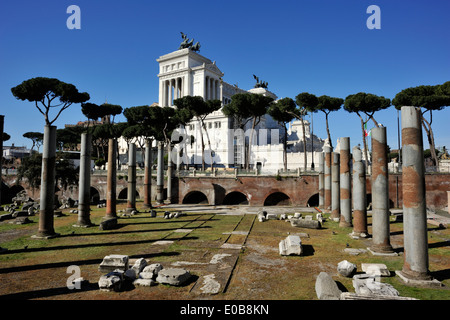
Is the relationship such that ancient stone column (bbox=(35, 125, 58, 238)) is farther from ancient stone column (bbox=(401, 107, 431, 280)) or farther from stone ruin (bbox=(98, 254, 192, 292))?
ancient stone column (bbox=(401, 107, 431, 280))

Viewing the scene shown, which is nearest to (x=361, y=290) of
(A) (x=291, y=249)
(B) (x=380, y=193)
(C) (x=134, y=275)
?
(A) (x=291, y=249)

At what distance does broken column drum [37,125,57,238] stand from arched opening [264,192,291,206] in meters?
23.9

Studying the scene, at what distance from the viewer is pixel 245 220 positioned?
63.2 feet

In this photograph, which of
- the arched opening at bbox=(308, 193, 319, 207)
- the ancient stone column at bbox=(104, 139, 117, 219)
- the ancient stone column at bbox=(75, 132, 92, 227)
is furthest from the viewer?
the arched opening at bbox=(308, 193, 319, 207)

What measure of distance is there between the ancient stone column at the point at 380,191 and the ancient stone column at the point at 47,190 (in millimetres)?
13819

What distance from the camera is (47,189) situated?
537 inches

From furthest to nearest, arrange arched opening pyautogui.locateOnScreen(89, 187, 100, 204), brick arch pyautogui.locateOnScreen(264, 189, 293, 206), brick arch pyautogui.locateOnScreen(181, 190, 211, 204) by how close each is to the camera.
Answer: arched opening pyautogui.locateOnScreen(89, 187, 100, 204)
brick arch pyautogui.locateOnScreen(181, 190, 211, 204)
brick arch pyautogui.locateOnScreen(264, 189, 293, 206)

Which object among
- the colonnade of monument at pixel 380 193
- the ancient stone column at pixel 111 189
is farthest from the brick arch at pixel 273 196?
the ancient stone column at pixel 111 189

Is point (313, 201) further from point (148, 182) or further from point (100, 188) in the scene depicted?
point (100, 188)

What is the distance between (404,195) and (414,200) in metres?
0.36

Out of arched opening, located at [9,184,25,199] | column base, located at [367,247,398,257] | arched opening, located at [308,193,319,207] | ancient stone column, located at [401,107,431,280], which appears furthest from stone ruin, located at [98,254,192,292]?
arched opening, located at [9,184,25,199]

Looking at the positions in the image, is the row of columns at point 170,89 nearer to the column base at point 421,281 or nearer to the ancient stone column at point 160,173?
the ancient stone column at point 160,173

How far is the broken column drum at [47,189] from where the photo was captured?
13.5 meters

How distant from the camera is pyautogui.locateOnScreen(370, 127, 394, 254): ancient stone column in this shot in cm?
1081
